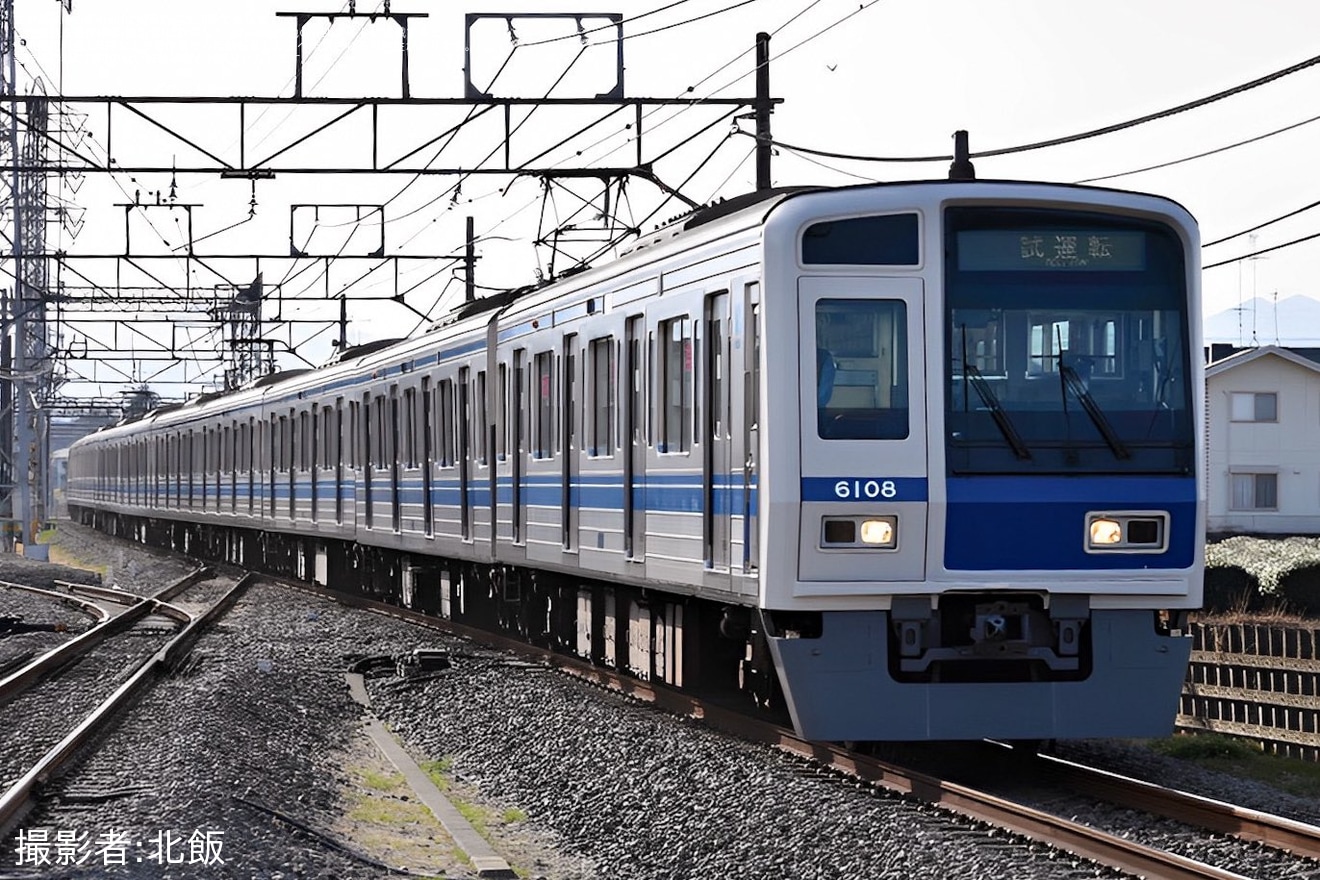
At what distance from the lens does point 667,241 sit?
12133mm

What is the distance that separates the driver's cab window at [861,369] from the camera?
973cm

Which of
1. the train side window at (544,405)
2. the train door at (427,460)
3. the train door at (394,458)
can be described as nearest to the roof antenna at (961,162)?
the train side window at (544,405)

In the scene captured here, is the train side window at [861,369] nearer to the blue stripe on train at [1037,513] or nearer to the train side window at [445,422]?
the blue stripe on train at [1037,513]

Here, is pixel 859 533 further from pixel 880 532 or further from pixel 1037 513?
pixel 1037 513

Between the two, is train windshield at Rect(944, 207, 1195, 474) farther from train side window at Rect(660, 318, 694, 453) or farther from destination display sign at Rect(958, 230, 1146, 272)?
train side window at Rect(660, 318, 694, 453)

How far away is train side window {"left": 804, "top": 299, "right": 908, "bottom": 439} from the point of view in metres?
9.73

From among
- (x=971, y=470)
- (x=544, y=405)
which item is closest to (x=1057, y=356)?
(x=971, y=470)

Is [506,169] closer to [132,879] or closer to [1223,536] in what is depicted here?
[132,879]

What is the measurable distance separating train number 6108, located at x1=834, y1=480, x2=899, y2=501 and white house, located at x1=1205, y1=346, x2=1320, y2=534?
36718mm

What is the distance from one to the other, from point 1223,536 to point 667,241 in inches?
1361

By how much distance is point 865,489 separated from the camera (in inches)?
382

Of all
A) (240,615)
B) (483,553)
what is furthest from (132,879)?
(240,615)

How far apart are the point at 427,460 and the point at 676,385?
29.4 ft

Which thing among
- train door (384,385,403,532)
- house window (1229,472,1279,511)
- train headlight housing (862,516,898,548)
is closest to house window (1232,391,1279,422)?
house window (1229,472,1279,511)
